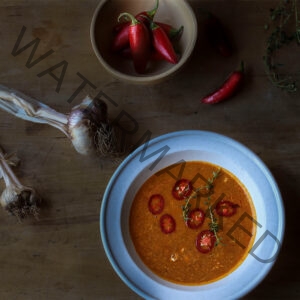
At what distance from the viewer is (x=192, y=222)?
1439 millimetres

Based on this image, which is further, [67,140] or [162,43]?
[67,140]

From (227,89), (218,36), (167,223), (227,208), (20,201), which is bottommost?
(20,201)

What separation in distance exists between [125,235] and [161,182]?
19 cm

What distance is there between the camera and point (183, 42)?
1469 millimetres

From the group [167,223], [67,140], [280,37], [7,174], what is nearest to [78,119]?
[67,140]

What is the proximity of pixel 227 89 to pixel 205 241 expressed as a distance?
0.46 metres

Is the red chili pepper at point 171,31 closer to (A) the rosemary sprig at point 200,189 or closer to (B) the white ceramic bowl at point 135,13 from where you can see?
(B) the white ceramic bowl at point 135,13

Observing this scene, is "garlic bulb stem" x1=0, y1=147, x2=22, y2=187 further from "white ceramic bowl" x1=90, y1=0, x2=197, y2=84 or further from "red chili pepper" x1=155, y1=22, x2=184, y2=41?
"red chili pepper" x1=155, y1=22, x2=184, y2=41

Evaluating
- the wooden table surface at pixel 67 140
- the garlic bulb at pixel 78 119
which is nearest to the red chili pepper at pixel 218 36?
the wooden table surface at pixel 67 140

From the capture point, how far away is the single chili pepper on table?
142 centimetres

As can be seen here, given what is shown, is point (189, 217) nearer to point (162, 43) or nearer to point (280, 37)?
point (162, 43)

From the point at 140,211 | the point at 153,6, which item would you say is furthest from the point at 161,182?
the point at 153,6

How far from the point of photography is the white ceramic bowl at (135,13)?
4.56ft

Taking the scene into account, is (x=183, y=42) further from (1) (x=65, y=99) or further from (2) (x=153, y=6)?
(1) (x=65, y=99)
